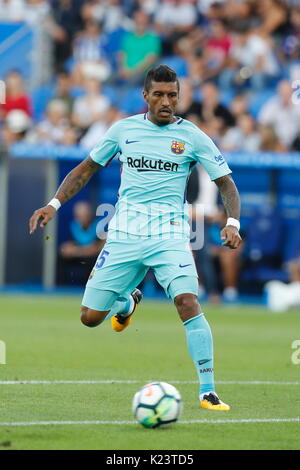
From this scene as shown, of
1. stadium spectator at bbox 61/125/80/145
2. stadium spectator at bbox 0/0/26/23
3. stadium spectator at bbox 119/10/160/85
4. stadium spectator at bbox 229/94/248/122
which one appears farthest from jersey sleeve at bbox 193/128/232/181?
stadium spectator at bbox 0/0/26/23

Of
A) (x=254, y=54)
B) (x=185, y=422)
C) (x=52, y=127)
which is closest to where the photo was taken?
(x=185, y=422)

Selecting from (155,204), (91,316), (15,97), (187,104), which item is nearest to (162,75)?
(155,204)

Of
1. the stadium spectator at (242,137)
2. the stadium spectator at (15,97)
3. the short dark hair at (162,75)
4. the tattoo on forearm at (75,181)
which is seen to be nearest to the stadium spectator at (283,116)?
the stadium spectator at (242,137)

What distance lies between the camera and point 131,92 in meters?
23.3

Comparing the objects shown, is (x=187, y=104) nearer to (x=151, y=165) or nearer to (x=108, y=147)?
(x=108, y=147)

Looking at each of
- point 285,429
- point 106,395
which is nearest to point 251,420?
point 285,429

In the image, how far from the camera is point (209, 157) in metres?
8.23

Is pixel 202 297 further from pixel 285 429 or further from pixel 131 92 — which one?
pixel 285 429

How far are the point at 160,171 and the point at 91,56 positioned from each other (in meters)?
16.4

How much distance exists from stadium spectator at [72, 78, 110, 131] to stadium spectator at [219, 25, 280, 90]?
251cm

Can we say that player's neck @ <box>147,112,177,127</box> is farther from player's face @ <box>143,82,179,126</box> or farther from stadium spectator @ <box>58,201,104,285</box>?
stadium spectator @ <box>58,201,104,285</box>

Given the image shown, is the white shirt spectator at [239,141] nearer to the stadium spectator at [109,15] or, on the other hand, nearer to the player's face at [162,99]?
the stadium spectator at [109,15]

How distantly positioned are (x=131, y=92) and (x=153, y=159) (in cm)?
1524

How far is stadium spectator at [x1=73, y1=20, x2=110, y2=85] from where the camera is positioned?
78.4 ft
